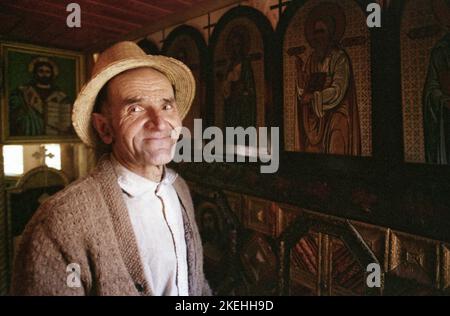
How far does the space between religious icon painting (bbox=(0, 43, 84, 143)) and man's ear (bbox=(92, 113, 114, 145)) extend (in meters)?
1.10

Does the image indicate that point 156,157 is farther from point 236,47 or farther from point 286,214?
point 236,47

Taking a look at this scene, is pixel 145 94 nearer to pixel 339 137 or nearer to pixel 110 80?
pixel 110 80

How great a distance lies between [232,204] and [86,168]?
1248mm

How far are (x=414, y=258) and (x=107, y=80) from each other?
1.42m

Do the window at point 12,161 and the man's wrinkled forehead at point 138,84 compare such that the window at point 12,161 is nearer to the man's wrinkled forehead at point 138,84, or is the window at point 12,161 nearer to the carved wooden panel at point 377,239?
the man's wrinkled forehead at point 138,84

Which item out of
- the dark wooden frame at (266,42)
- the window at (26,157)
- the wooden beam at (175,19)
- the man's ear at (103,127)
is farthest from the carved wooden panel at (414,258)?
the window at (26,157)

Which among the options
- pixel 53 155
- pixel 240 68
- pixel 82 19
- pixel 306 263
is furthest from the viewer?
pixel 53 155

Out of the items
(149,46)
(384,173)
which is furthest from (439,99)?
(149,46)

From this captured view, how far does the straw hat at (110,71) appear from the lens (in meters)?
1.00

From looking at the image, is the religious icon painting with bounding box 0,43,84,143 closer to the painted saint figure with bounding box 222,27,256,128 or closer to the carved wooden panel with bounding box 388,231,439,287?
the painted saint figure with bounding box 222,27,256,128

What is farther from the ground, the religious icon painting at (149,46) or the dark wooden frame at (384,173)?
the religious icon painting at (149,46)

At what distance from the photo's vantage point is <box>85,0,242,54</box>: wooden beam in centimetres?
172

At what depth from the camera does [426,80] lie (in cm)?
106

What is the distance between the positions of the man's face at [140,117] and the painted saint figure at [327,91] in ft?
2.33
